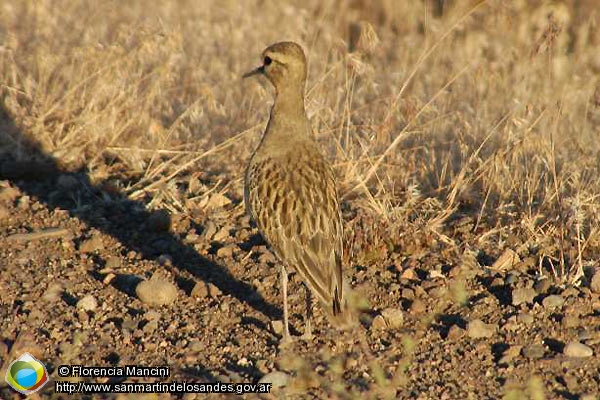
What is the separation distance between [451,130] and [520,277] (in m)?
2.45

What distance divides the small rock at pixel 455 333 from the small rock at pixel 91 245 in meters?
2.41

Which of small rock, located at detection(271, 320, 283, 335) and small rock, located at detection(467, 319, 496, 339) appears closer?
small rock, located at detection(467, 319, 496, 339)

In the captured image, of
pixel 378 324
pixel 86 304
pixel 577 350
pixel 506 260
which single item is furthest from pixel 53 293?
pixel 577 350

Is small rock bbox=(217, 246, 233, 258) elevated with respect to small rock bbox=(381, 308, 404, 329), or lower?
elevated

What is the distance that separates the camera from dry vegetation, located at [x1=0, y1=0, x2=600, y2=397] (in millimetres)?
6344

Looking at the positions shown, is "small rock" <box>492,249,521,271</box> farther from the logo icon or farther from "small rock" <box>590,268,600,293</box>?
the logo icon

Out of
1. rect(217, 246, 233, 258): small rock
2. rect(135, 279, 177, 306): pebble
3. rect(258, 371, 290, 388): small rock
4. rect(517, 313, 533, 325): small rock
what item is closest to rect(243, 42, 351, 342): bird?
rect(258, 371, 290, 388): small rock

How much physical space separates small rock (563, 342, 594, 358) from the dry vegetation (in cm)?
39

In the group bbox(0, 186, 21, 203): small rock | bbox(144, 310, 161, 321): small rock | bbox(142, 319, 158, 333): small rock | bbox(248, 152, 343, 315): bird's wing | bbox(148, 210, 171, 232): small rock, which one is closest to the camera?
bbox(248, 152, 343, 315): bird's wing

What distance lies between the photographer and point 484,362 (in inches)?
201

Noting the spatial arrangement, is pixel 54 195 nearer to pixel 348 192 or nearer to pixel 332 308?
pixel 348 192

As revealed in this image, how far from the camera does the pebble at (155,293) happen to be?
5.64 meters

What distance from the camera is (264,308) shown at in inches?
225

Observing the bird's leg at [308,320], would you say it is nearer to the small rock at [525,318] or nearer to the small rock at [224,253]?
the small rock at [224,253]
